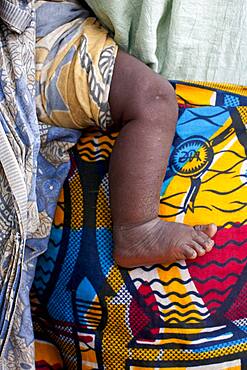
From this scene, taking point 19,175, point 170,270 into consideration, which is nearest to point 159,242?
point 170,270

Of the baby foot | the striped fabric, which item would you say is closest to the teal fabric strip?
the striped fabric

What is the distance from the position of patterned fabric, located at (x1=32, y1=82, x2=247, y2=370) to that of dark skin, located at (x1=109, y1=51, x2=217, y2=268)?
0.12ft

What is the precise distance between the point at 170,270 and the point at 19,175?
34 cm

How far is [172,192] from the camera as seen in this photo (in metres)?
1.62

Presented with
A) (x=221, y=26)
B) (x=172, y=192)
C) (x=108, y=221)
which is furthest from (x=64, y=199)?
(x=221, y=26)

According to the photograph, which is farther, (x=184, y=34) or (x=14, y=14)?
(x=184, y=34)

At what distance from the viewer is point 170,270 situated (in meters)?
1.59

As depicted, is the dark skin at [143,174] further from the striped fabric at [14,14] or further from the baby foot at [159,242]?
the striped fabric at [14,14]

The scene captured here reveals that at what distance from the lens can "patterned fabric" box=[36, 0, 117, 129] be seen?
1604 millimetres

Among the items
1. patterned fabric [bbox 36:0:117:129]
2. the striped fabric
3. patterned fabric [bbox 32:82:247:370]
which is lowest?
patterned fabric [bbox 32:82:247:370]

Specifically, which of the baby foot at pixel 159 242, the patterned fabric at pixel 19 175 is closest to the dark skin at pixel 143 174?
the baby foot at pixel 159 242

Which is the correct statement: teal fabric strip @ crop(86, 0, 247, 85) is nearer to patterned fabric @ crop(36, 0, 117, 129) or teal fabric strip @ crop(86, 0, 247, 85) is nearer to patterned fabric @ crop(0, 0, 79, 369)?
patterned fabric @ crop(36, 0, 117, 129)

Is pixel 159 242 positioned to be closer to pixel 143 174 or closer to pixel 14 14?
pixel 143 174

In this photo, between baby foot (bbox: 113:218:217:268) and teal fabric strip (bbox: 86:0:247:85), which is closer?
baby foot (bbox: 113:218:217:268)
